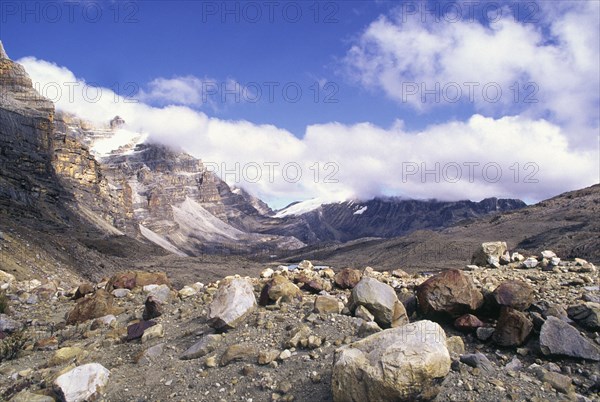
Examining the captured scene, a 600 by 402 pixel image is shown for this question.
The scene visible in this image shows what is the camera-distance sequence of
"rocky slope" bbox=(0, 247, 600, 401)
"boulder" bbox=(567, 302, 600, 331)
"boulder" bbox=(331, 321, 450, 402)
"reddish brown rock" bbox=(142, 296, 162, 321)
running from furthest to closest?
"reddish brown rock" bbox=(142, 296, 162, 321), "boulder" bbox=(567, 302, 600, 331), "rocky slope" bbox=(0, 247, 600, 401), "boulder" bbox=(331, 321, 450, 402)

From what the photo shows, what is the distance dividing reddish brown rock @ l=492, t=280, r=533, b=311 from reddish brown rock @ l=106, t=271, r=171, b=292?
8698 mm

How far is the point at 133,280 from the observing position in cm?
1140

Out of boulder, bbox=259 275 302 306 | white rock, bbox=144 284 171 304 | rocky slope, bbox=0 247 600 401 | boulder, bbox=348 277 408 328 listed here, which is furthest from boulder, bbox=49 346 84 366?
boulder, bbox=348 277 408 328

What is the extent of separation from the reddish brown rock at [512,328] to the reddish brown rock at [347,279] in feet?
10.6

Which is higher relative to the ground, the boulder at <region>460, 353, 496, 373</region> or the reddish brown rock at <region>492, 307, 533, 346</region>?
the reddish brown rock at <region>492, 307, 533, 346</region>

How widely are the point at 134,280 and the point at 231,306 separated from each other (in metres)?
5.60

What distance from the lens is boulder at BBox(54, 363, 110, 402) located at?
548 cm

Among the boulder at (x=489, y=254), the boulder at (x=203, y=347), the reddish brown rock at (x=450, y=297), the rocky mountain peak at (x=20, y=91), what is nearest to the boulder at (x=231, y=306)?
the boulder at (x=203, y=347)

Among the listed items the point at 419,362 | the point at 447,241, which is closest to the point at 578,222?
the point at 447,241

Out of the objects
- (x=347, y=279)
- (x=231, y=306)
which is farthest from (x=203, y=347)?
(x=347, y=279)

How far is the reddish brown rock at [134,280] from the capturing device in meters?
11.2

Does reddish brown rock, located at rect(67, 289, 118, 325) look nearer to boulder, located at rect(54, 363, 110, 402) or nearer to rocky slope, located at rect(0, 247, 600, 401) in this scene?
rocky slope, located at rect(0, 247, 600, 401)

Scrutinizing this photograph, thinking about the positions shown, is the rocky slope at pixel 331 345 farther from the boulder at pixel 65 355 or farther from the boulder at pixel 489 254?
the boulder at pixel 489 254

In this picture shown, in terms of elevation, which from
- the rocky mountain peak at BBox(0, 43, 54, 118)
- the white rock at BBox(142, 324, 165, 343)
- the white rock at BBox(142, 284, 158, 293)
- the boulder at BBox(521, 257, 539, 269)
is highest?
the rocky mountain peak at BBox(0, 43, 54, 118)
